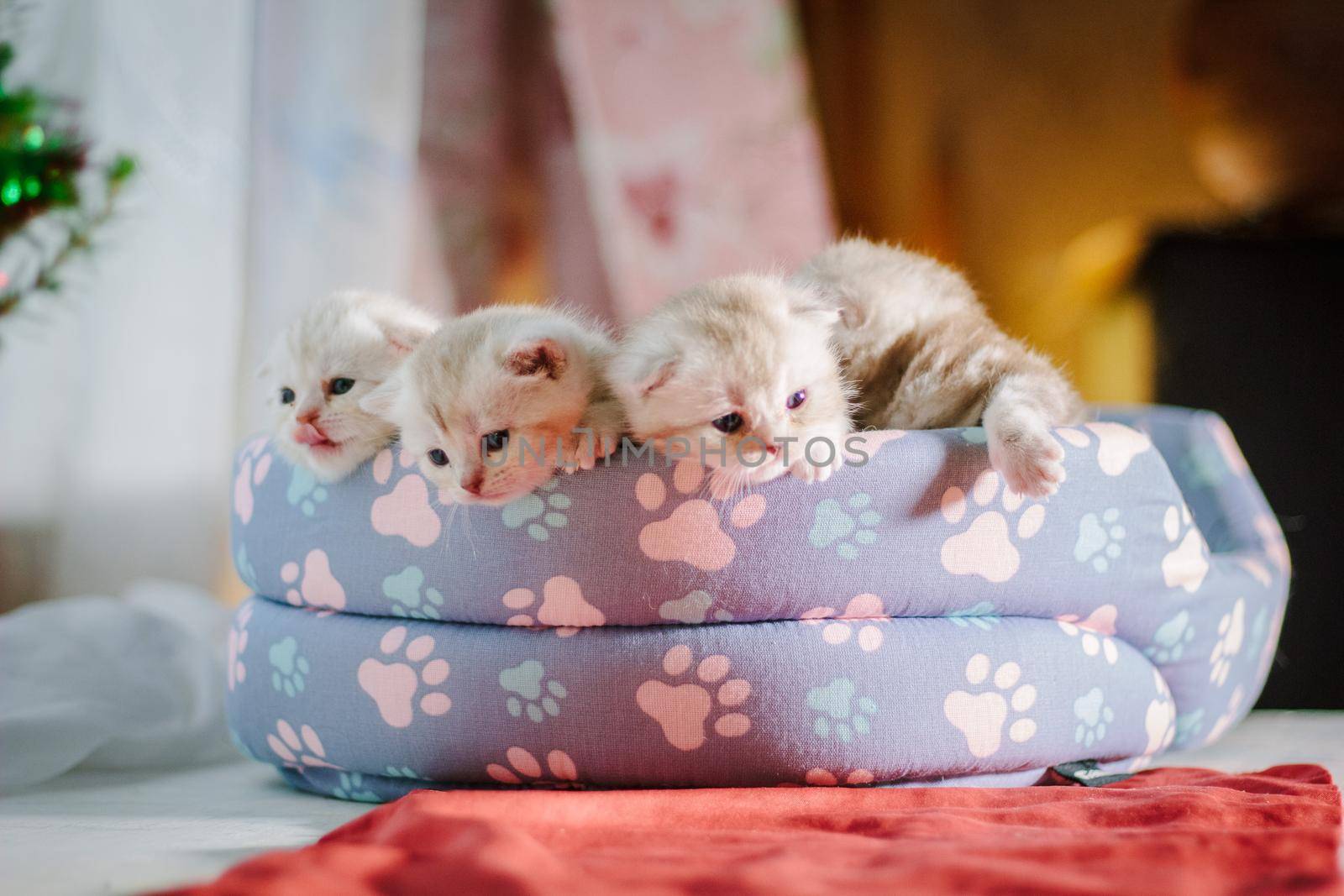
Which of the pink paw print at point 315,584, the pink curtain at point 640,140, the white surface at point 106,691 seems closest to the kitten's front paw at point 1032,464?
the pink paw print at point 315,584

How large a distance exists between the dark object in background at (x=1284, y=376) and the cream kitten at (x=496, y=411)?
1.67 metres

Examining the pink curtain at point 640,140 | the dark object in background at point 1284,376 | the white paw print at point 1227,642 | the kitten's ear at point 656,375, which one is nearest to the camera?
the kitten's ear at point 656,375

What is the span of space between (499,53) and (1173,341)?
2266 millimetres

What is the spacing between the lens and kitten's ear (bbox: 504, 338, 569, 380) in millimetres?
1325

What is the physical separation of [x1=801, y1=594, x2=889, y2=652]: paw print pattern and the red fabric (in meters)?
0.19

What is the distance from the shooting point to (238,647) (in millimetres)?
1582

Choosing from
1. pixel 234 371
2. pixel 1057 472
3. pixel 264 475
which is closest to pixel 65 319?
pixel 234 371

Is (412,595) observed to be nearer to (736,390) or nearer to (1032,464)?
(736,390)

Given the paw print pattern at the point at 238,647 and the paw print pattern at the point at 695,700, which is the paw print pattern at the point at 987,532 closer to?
the paw print pattern at the point at 695,700

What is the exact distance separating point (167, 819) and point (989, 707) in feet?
3.61

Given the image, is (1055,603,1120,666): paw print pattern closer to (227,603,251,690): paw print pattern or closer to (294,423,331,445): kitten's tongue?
(294,423,331,445): kitten's tongue

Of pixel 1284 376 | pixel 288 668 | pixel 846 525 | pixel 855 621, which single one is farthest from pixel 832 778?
pixel 1284 376

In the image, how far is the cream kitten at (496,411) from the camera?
1.32m

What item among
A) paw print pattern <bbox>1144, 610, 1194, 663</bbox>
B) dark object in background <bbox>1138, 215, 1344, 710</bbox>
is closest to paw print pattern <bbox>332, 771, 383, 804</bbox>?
paw print pattern <bbox>1144, 610, 1194, 663</bbox>
